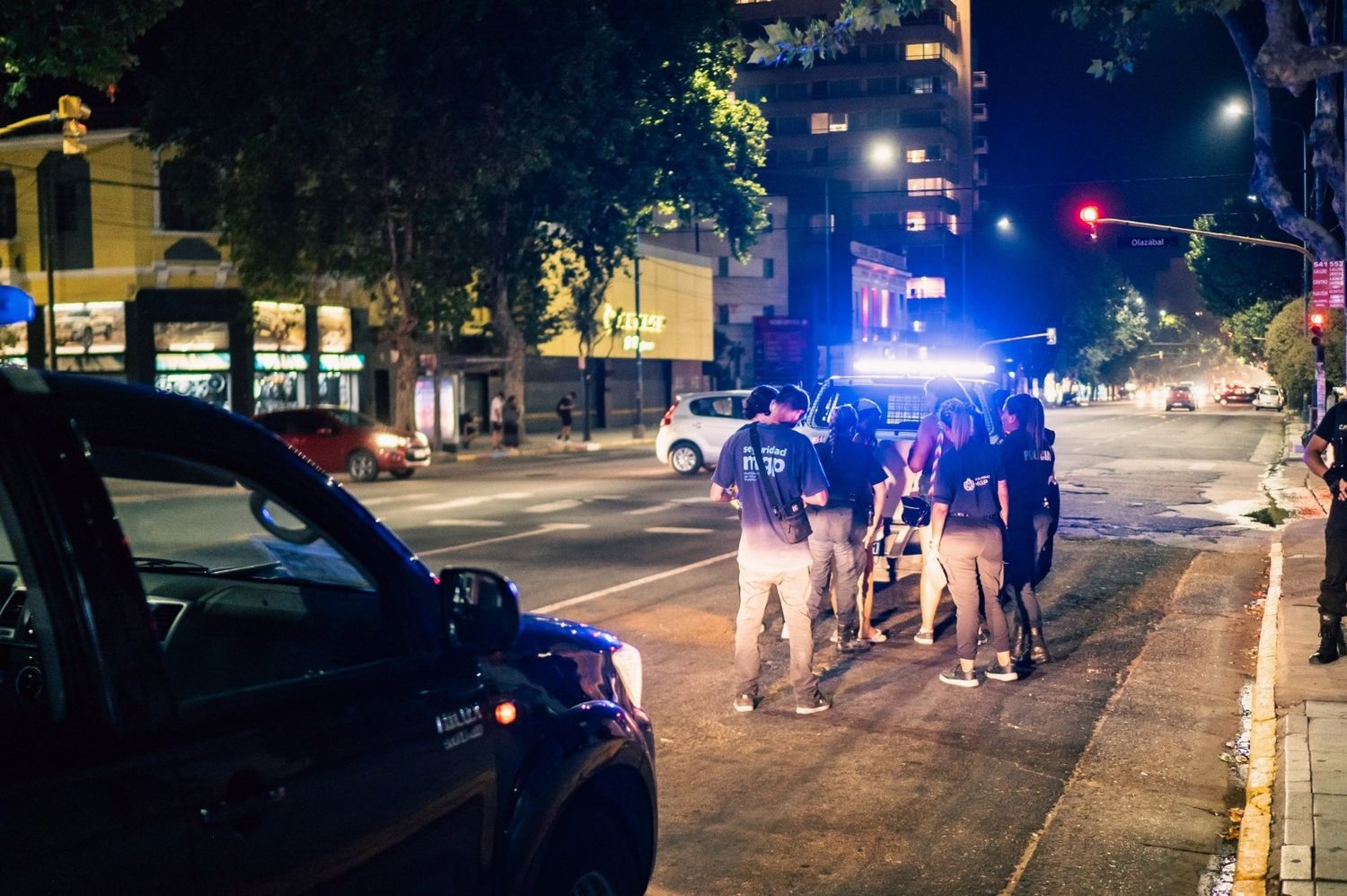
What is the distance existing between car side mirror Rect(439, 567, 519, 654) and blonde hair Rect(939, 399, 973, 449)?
18.5 ft

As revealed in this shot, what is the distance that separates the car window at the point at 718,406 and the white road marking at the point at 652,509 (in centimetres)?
704

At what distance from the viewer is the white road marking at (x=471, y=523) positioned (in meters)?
17.8

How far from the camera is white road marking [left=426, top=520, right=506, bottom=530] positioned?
17777 millimetres

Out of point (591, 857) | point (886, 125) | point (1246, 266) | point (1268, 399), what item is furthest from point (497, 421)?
point (886, 125)

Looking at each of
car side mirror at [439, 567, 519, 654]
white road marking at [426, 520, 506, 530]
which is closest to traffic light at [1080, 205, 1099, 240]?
white road marking at [426, 520, 506, 530]

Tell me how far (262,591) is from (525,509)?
16.5 meters

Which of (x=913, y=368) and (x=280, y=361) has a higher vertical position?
(x=280, y=361)

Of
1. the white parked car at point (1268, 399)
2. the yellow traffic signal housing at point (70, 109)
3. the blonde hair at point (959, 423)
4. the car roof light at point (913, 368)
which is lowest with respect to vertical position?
the white parked car at point (1268, 399)

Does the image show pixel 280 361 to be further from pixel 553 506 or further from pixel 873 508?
pixel 873 508

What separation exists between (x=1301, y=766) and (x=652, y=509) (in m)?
14.1

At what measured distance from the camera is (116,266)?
Result: 3572 centimetres

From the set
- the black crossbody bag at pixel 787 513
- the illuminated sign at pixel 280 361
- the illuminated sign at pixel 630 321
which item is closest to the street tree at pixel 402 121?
the illuminated sign at pixel 280 361

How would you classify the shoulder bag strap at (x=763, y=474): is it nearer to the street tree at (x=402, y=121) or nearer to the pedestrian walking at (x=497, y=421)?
the street tree at (x=402, y=121)

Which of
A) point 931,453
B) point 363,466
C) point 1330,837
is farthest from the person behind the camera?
point 363,466
